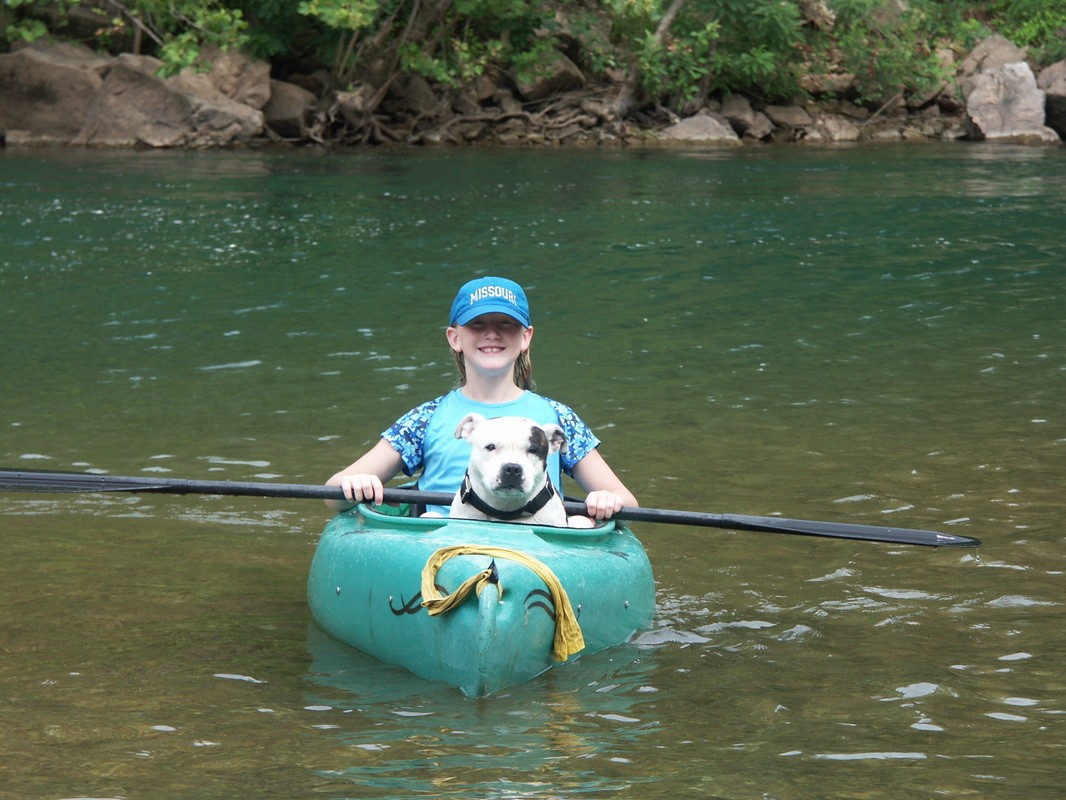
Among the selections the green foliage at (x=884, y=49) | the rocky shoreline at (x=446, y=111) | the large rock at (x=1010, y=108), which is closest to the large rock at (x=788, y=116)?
the rocky shoreline at (x=446, y=111)

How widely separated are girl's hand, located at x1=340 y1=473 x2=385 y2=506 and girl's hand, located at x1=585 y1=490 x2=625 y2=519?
0.72 metres

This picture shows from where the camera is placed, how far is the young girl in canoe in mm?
4945

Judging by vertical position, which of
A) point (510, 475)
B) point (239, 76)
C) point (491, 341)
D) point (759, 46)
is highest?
point (759, 46)

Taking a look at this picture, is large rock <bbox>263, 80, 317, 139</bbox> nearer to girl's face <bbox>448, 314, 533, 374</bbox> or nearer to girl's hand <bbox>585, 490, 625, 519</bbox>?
girl's face <bbox>448, 314, 533, 374</bbox>

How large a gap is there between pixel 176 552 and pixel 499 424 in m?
2.18

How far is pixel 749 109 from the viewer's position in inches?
1219

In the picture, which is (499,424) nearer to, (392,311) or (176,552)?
(176,552)

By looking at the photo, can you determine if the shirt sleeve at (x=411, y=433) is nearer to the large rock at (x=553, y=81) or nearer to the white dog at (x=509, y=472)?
the white dog at (x=509, y=472)

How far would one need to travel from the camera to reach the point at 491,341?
16.4ft

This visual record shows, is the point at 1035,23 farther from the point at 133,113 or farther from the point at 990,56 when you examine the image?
the point at 133,113

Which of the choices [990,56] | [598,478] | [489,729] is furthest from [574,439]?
[990,56]

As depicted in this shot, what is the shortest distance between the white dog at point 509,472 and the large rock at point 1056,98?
27941 millimetres

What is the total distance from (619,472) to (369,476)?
256 centimetres

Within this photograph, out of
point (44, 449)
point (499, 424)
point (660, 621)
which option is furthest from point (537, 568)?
point (44, 449)
